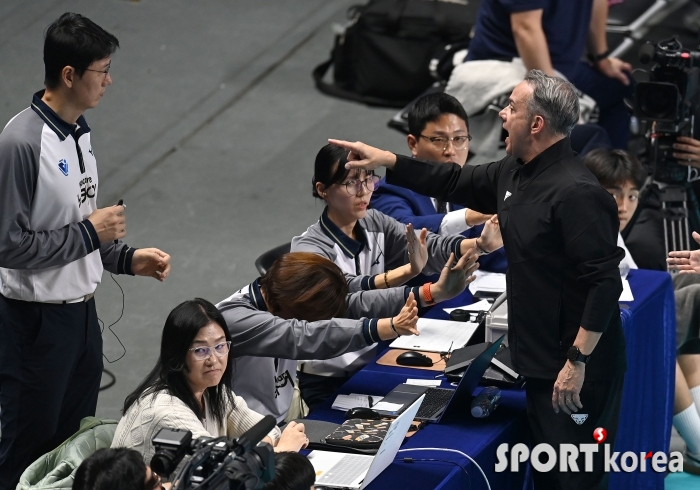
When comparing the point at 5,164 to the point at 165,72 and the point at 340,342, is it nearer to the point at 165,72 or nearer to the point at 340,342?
the point at 340,342

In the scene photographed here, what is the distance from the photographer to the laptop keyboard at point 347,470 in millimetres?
3016

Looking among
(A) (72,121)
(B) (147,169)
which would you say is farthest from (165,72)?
(A) (72,121)

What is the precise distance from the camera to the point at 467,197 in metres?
3.71

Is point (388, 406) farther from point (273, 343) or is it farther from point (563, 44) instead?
point (563, 44)

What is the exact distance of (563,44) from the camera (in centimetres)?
588

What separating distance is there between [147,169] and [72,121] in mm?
3499

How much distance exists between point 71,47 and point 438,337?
1.61m

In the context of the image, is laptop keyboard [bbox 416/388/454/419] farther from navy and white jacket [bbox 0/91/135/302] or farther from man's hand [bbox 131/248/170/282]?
navy and white jacket [bbox 0/91/135/302]

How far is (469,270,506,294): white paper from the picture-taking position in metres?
4.48

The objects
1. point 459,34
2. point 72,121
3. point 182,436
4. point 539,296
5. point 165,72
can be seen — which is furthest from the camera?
point 165,72

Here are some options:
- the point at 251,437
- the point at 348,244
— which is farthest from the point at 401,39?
the point at 251,437

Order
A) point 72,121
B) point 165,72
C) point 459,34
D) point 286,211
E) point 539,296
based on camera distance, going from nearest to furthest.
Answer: point 539,296
point 72,121
point 286,211
point 459,34
point 165,72

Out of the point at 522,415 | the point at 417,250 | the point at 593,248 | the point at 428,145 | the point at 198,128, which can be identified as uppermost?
A: the point at 593,248

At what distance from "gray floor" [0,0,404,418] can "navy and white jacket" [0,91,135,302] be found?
1.41 metres
